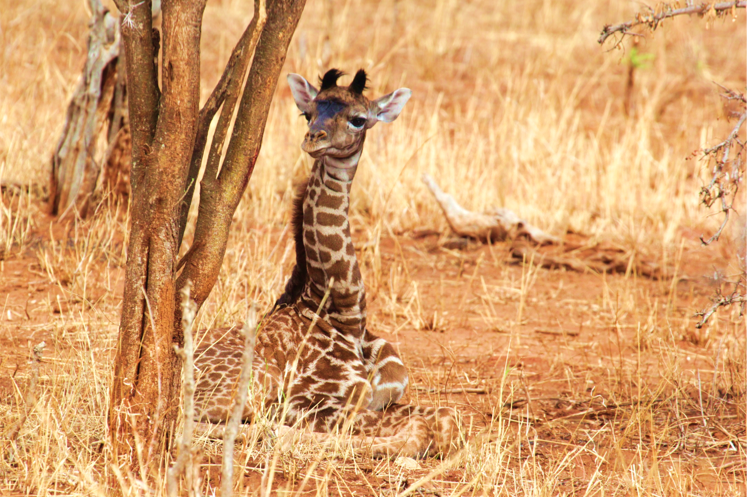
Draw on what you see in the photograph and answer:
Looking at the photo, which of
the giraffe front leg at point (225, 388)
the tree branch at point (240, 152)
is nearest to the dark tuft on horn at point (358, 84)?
the tree branch at point (240, 152)

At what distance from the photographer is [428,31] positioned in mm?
15008

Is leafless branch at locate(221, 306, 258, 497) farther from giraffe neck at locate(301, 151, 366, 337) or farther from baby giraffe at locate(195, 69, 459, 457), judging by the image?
giraffe neck at locate(301, 151, 366, 337)

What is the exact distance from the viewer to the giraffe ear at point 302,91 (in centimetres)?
465

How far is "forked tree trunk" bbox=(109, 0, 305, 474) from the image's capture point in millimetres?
3070

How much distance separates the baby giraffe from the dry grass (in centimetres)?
35

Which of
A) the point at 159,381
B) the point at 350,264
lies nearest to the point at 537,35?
the point at 350,264

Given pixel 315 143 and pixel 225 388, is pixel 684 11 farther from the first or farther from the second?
pixel 225 388

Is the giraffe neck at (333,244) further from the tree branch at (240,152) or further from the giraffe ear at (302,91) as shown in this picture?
the tree branch at (240,152)

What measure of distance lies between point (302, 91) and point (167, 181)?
1760 millimetres

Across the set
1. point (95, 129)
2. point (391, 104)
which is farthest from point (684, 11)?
point (95, 129)

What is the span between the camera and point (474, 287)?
7180 millimetres

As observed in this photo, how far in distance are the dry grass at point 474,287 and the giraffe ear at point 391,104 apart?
47.4 inches

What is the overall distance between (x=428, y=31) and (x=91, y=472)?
42.7 ft

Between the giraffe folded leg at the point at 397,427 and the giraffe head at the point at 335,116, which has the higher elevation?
the giraffe head at the point at 335,116
